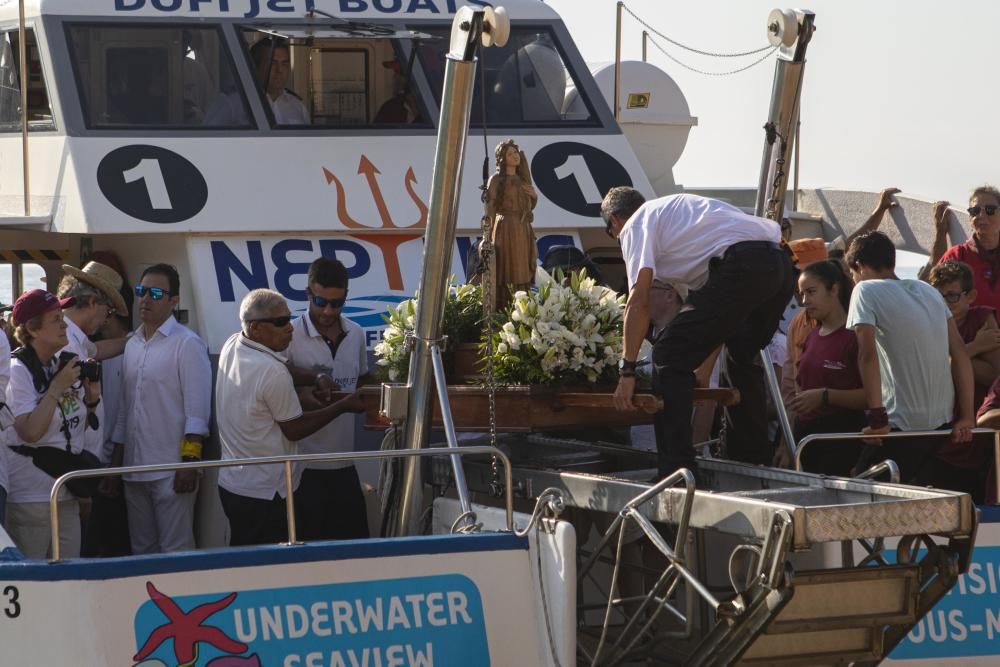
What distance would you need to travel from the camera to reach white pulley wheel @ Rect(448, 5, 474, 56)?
636 centimetres

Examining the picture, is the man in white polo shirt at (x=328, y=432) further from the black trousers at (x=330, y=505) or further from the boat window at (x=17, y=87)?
the boat window at (x=17, y=87)

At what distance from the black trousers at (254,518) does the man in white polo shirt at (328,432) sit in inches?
10.8

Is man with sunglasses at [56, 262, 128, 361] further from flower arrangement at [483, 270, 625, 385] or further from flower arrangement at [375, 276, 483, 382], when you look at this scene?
flower arrangement at [483, 270, 625, 385]

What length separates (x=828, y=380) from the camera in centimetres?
805

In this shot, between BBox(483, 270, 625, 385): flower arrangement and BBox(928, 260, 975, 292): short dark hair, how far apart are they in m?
2.31

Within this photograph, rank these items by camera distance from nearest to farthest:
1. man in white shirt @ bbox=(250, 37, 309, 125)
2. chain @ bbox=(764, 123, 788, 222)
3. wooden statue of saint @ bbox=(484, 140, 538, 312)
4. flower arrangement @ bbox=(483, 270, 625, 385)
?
flower arrangement @ bbox=(483, 270, 625, 385) → wooden statue of saint @ bbox=(484, 140, 538, 312) → chain @ bbox=(764, 123, 788, 222) → man in white shirt @ bbox=(250, 37, 309, 125)

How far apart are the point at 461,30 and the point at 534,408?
5.61 ft

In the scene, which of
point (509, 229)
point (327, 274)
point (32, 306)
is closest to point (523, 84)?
point (509, 229)

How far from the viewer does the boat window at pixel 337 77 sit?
32.1 feet

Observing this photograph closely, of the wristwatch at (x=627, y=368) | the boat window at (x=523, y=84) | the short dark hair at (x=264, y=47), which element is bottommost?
the wristwatch at (x=627, y=368)

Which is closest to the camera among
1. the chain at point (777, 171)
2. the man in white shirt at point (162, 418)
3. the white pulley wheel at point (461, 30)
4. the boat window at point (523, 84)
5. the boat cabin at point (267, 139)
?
the white pulley wheel at point (461, 30)

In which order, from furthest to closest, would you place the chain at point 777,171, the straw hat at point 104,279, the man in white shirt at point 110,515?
the straw hat at point 104,279, the man in white shirt at point 110,515, the chain at point 777,171

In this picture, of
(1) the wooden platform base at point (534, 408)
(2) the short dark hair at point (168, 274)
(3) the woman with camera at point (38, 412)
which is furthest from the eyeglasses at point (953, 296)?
(3) the woman with camera at point (38, 412)

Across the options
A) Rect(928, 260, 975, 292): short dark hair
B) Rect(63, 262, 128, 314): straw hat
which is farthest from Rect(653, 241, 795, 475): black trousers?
Rect(63, 262, 128, 314): straw hat
